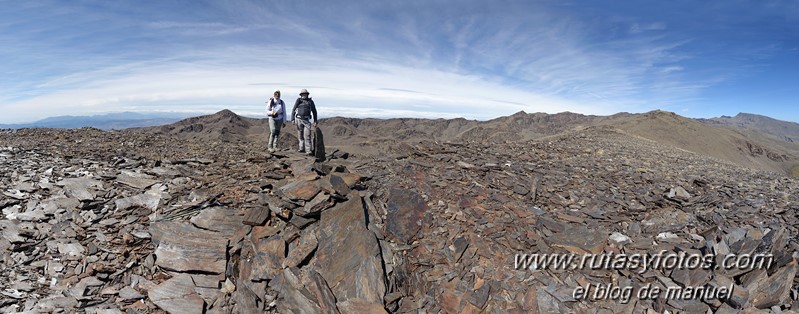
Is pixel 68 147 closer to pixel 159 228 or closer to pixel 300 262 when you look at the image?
pixel 159 228

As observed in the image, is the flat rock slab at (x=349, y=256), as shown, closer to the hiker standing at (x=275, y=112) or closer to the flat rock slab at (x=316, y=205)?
the flat rock slab at (x=316, y=205)

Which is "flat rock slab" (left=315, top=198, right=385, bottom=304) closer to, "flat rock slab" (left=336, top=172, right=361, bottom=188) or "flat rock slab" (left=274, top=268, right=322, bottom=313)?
"flat rock slab" (left=274, top=268, right=322, bottom=313)

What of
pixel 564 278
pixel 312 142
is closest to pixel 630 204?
pixel 564 278

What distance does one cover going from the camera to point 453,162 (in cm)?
1222

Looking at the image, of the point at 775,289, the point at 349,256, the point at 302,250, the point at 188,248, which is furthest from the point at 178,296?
the point at 775,289

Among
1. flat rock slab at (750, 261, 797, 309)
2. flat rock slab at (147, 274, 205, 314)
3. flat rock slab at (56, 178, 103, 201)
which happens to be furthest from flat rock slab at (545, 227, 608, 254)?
flat rock slab at (56, 178, 103, 201)

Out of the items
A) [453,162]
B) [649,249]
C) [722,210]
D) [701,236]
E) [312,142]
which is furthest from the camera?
[312,142]

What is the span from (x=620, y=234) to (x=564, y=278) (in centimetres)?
223

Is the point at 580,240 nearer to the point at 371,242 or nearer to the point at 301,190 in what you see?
the point at 371,242

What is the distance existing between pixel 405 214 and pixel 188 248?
511 centimetres

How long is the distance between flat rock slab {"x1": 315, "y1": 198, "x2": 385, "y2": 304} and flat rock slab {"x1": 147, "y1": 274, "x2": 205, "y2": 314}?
2.51 metres

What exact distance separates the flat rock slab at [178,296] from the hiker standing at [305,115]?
6.49 metres

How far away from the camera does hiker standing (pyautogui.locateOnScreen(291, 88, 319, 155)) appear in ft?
42.4

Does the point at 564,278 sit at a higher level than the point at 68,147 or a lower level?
lower
